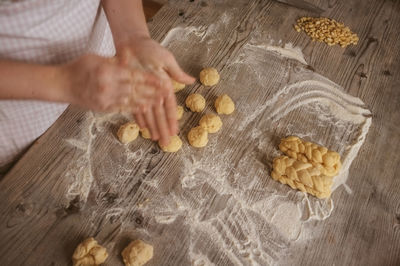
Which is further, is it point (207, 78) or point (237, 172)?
point (207, 78)

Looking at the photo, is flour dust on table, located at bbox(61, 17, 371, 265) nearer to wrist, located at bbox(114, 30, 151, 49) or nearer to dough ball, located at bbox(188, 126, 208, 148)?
dough ball, located at bbox(188, 126, 208, 148)

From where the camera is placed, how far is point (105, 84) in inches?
29.5

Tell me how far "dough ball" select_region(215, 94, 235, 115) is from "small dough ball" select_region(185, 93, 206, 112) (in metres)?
0.05

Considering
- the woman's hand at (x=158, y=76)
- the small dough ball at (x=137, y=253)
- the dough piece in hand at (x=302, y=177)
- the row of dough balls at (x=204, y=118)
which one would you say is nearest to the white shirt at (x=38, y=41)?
the woman's hand at (x=158, y=76)

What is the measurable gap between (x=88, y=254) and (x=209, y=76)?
709 mm

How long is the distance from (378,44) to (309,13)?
1.08 feet

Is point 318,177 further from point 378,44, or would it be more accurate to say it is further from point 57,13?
point 57,13

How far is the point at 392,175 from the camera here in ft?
3.53

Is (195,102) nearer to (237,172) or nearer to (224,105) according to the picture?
(224,105)

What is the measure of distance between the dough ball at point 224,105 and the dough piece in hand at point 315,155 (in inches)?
8.9

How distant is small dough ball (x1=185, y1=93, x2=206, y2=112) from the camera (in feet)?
3.68

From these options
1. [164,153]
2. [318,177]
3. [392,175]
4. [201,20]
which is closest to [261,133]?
[318,177]

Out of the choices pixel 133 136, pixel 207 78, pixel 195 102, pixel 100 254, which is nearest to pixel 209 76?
pixel 207 78

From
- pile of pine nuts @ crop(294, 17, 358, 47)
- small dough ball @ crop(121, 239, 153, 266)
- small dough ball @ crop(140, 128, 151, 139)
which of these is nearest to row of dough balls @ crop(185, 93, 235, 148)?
small dough ball @ crop(140, 128, 151, 139)
